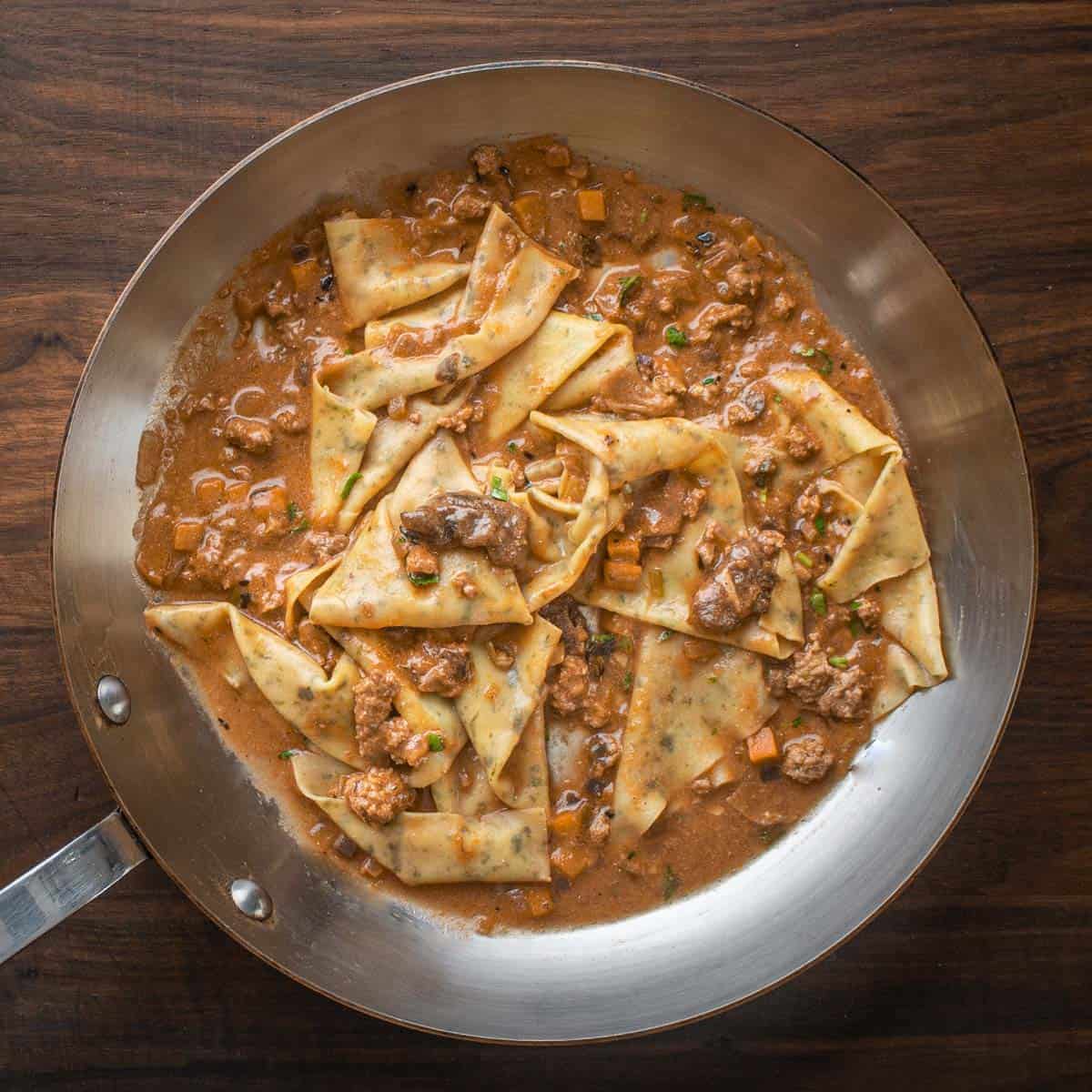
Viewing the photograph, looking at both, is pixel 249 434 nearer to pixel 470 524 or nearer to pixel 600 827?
pixel 470 524

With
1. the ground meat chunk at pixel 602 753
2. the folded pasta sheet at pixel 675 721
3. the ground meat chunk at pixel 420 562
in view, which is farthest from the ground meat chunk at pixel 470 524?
the ground meat chunk at pixel 602 753

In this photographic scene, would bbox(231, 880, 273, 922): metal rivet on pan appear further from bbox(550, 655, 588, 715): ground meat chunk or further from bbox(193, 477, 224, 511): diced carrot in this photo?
bbox(193, 477, 224, 511): diced carrot

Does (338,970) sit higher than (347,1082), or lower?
higher

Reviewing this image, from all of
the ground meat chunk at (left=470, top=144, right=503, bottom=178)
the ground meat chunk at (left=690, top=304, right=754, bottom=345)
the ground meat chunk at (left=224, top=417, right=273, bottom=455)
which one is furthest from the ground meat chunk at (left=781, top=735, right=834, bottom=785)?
the ground meat chunk at (left=470, top=144, right=503, bottom=178)

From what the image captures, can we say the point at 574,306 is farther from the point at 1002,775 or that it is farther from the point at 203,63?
the point at 1002,775

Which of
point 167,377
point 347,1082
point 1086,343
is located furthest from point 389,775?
point 1086,343

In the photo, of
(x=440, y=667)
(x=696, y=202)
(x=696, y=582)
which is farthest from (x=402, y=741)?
(x=696, y=202)
